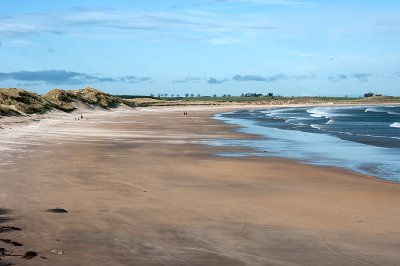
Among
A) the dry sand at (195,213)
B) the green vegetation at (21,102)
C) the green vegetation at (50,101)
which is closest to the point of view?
the dry sand at (195,213)

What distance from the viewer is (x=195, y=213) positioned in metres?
12.3

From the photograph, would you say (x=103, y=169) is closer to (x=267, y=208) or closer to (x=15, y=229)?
(x=267, y=208)

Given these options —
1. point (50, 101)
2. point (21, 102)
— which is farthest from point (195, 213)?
point (50, 101)

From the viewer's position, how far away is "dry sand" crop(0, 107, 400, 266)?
29.4 feet

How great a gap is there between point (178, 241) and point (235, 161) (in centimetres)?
1394

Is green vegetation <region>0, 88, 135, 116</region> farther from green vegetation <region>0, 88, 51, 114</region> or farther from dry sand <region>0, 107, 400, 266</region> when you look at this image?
dry sand <region>0, 107, 400, 266</region>

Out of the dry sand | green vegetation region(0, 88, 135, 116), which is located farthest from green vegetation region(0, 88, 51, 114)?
the dry sand

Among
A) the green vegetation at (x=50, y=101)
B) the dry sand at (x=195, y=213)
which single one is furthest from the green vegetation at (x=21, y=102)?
the dry sand at (x=195, y=213)

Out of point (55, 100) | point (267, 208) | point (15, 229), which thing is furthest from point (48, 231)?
point (55, 100)

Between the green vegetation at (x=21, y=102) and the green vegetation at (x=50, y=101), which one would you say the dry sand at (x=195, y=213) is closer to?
the green vegetation at (x=50, y=101)

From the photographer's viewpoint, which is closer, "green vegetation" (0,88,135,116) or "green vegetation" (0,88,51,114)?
"green vegetation" (0,88,51,114)

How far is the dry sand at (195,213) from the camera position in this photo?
8.95 metres

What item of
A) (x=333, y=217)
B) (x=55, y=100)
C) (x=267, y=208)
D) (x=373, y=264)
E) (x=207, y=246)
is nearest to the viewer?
(x=373, y=264)

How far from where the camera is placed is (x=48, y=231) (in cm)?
1007
